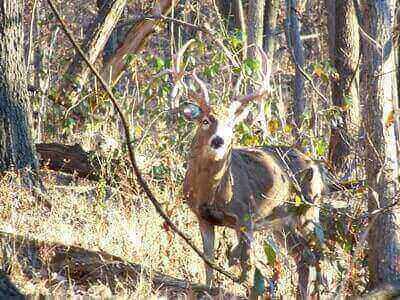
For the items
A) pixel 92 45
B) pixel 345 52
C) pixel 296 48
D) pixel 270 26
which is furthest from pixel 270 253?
pixel 270 26

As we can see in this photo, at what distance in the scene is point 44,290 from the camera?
7480 mm

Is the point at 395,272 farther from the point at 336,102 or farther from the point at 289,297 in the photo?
the point at 336,102

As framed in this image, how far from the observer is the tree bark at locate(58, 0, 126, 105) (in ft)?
41.2

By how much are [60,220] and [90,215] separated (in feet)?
1.90

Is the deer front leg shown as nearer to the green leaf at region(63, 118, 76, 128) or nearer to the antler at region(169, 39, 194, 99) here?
the antler at region(169, 39, 194, 99)

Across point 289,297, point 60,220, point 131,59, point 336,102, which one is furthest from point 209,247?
point 336,102

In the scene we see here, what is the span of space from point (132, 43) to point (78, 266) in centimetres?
554

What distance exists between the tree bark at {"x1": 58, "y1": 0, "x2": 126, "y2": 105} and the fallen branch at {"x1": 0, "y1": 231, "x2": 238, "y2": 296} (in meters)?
4.45

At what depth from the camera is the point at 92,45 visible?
494 inches

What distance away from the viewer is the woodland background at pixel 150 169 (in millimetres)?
7668

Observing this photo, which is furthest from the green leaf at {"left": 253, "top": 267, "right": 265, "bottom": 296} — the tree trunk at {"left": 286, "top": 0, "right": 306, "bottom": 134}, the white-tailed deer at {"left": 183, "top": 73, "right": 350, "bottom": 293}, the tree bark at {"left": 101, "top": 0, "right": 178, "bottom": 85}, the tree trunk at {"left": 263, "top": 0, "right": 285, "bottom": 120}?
the tree trunk at {"left": 263, "top": 0, "right": 285, "bottom": 120}

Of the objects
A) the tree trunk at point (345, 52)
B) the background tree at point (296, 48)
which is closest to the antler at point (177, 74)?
the tree trunk at point (345, 52)

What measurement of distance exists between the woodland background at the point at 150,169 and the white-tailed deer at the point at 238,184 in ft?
0.84

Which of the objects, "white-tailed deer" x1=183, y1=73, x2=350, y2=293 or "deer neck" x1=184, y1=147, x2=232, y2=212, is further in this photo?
"deer neck" x1=184, y1=147, x2=232, y2=212
